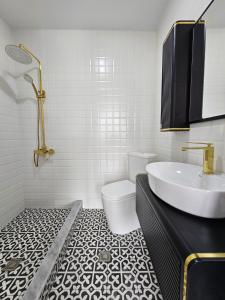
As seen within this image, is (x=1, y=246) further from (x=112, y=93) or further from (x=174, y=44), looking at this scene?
(x=174, y=44)

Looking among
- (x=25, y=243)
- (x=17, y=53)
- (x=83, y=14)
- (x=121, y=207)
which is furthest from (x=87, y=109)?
(x=25, y=243)

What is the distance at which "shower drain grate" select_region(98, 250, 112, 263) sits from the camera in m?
1.28

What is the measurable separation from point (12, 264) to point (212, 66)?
83.7 inches

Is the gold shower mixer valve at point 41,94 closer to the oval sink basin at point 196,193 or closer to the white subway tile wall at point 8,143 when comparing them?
the white subway tile wall at point 8,143

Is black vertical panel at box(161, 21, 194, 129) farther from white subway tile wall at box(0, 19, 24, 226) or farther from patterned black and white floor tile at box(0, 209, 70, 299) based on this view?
white subway tile wall at box(0, 19, 24, 226)

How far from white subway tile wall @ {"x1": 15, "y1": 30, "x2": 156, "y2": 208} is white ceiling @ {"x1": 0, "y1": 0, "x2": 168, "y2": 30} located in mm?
89

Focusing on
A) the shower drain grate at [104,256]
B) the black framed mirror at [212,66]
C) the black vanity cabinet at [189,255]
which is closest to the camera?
the black vanity cabinet at [189,255]

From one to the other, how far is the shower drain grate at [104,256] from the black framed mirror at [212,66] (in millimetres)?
1336

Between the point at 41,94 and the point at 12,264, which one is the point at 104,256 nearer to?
the point at 12,264

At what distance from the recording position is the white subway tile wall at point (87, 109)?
1901mm

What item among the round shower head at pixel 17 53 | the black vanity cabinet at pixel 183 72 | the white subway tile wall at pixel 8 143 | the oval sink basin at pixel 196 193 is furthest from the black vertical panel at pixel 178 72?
the white subway tile wall at pixel 8 143

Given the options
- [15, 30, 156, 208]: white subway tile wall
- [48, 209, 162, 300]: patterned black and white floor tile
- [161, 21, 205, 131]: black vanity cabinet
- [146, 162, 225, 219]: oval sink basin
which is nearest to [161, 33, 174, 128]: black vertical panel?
[161, 21, 205, 131]: black vanity cabinet

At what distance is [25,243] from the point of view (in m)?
1.45

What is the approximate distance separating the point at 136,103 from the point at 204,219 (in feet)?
5.40
